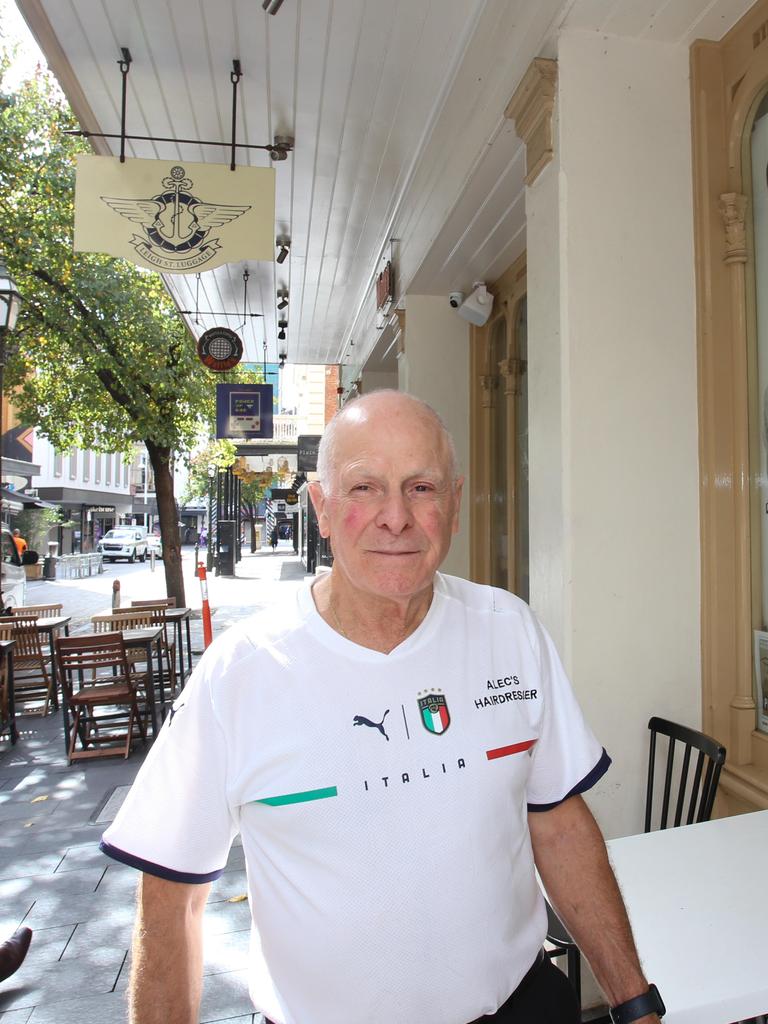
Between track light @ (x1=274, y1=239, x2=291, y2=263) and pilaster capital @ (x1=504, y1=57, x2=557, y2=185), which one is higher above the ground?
track light @ (x1=274, y1=239, x2=291, y2=263)

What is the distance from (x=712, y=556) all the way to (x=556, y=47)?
2.24m

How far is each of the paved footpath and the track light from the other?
4.92 meters

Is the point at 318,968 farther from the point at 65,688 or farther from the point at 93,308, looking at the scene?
the point at 93,308

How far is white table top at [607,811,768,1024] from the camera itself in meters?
1.51

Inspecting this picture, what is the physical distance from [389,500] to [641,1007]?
1179 millimetres

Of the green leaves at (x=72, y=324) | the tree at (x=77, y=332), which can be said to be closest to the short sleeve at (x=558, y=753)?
the green leaves at (x=72, y=324)

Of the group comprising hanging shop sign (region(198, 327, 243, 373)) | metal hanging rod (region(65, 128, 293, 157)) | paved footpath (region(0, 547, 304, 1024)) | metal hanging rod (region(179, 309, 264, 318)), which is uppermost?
metal hanging rod (region(179, 309, 264, 318))

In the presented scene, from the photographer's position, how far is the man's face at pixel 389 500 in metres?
1.53

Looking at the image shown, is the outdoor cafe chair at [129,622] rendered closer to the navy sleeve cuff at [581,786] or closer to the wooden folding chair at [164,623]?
the wooden folding chair at [164,623]

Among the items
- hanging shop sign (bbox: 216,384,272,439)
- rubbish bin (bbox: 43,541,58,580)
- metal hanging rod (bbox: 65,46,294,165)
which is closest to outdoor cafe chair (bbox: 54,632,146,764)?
metal hanging rod (bbox: 65,46,294,165)

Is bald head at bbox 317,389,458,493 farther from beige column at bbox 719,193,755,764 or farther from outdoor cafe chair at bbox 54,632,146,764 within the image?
outdoor cafe chair at bbox 54,632,146,764

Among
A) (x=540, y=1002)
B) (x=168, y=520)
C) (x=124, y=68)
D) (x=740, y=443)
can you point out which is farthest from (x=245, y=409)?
(x=540, y=1002)

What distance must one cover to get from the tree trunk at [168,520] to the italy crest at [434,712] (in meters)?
11.0

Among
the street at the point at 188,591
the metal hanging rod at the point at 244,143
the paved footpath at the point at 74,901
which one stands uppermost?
the metal hanging rod at the point at 244,143
